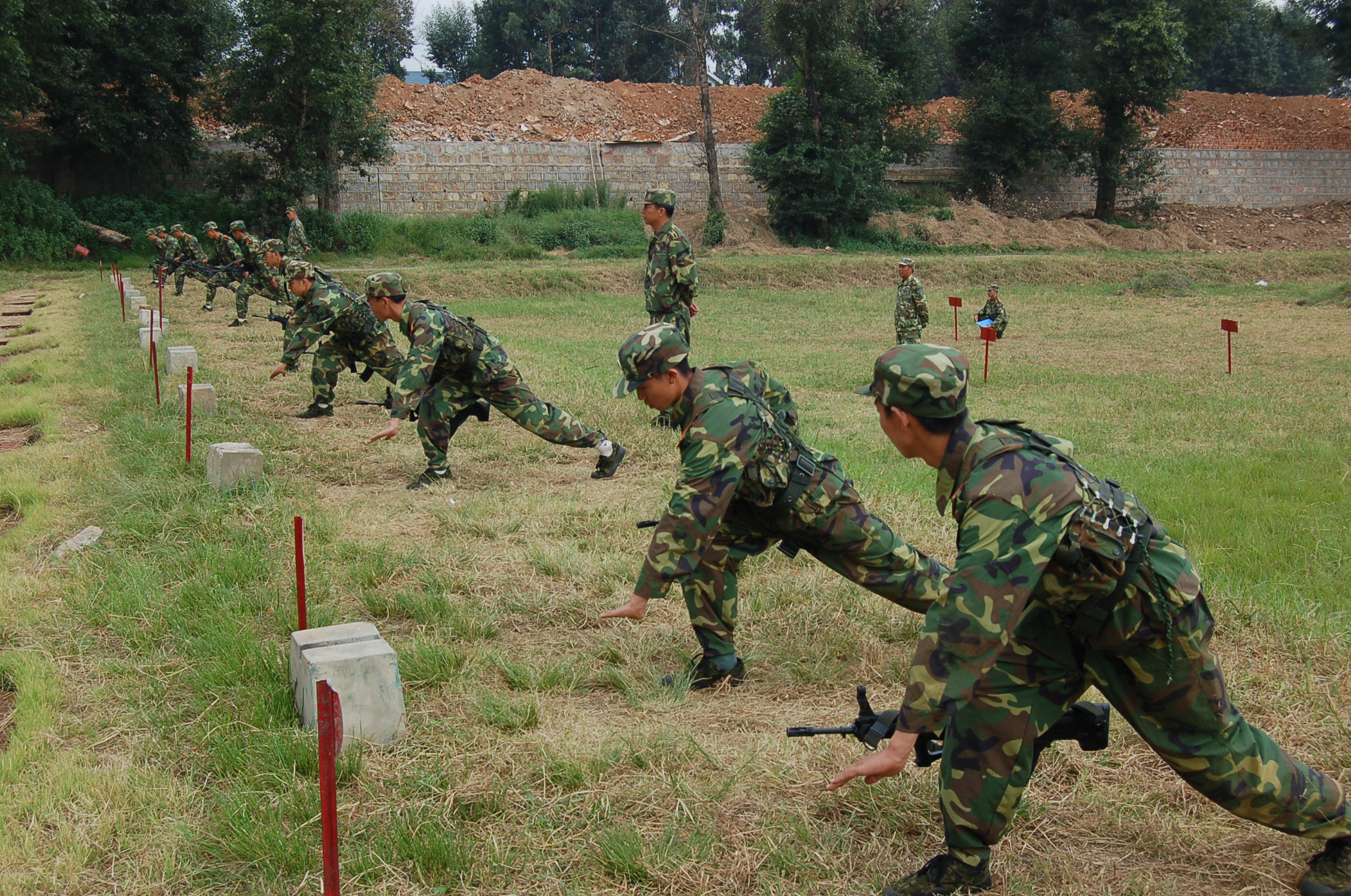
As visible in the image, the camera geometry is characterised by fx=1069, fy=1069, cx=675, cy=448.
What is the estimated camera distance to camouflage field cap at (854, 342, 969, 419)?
115 inches

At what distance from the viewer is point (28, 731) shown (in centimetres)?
420

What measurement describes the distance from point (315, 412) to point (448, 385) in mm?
3418

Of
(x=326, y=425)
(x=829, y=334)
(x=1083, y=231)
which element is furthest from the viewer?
(x=1083, y=231)

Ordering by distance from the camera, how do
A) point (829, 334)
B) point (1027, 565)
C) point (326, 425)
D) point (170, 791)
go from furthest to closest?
point (829, 334) → point (326, 425) → point (170, 791) → point (1027, 565)

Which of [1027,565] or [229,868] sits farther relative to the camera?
[229,868]

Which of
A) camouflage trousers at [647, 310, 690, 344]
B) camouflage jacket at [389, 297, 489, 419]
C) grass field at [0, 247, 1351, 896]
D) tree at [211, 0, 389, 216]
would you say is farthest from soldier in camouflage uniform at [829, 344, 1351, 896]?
tree at [211, 0, 389, 216]

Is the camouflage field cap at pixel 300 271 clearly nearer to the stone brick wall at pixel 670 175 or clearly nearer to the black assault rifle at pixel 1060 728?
the black assault rifle at pixel 1060 728

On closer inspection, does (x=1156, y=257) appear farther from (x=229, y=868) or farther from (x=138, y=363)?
(x=229, y=868)

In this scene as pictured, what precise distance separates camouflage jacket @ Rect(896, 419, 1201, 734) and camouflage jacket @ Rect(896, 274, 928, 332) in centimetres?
1219

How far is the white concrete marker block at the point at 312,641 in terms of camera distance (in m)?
4.27

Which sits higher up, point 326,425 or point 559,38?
point 559,38

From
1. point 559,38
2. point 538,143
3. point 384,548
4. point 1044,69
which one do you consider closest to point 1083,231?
point 1044,69

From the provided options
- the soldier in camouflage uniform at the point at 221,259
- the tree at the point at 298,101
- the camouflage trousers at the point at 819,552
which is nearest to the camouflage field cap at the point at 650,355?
the camouflage trousers at the point at 819,552

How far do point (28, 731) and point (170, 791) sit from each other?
88 cm
